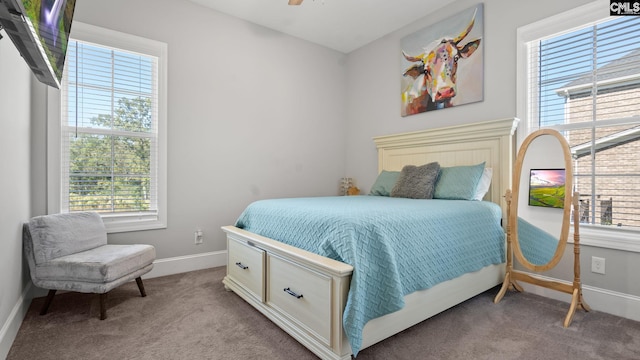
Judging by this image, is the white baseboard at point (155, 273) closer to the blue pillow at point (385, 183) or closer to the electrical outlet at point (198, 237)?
the electrical outlet at point (198, 237)

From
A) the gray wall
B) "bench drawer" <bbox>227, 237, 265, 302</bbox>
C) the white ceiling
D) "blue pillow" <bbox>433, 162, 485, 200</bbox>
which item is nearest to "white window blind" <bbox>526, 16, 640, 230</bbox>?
"blue pillow" <bbox>433, 162, 485, 200</bbox>

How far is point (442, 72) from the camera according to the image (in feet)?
10.9

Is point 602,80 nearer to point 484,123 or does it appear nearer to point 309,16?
point 484,123

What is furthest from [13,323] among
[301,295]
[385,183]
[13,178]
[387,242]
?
[385,183]

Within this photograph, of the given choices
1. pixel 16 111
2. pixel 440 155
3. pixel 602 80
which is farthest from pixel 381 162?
pixel 16 111

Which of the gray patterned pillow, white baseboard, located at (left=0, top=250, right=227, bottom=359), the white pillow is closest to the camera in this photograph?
white baseboard, located at (left=0, top=250, right=227, bottom=359)

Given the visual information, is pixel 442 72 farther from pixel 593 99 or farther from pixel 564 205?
pixel 564 205

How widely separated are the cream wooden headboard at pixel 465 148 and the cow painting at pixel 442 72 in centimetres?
32

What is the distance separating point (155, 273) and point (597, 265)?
371 centimetres

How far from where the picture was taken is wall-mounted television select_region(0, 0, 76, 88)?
88 cm

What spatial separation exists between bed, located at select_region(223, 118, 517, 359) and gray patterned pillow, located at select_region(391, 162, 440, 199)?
1.14ft

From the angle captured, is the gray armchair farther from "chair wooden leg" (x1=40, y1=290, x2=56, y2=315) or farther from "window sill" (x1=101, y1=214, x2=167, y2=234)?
"window sill" (x1=101, y1=214, x2=167, y2=234)

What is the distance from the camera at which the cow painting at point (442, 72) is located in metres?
3.06

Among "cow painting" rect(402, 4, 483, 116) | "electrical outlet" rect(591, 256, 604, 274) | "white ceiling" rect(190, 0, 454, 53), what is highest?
"white ceiling" rect(190, 0, 454, 53)
